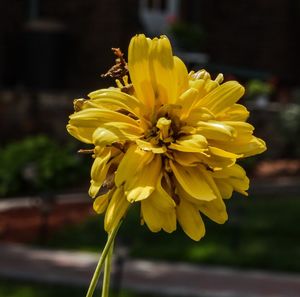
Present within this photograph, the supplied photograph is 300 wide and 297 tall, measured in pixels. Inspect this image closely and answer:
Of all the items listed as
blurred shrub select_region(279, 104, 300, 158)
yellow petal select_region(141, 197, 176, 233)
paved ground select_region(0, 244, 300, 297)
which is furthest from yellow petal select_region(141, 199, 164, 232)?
blurred shrub select_region(279, 104, 300, 158)

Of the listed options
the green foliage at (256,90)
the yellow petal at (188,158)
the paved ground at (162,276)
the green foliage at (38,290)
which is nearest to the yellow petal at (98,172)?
the yellow petal at (188,158)

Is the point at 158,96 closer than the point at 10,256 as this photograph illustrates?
Yes

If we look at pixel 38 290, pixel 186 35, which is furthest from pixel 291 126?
pixel 38 290

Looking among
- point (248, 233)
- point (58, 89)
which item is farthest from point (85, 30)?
point (248, 233)

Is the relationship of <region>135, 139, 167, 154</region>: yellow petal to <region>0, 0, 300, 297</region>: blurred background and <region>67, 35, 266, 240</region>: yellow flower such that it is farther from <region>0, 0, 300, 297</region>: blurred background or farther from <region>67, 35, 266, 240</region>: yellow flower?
<region>0, 0, 300, 297</region>: blurred background

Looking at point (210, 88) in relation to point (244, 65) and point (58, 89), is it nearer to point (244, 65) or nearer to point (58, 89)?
point (58, 89)

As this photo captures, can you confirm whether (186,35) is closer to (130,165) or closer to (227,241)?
(227,241)
